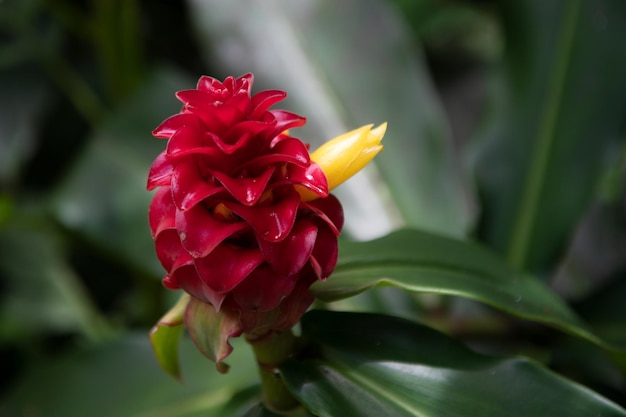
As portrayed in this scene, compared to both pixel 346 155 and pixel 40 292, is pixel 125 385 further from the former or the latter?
pixel 40 292

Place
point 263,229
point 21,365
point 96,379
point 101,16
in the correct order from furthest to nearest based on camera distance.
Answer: point 21,365
point 101,16
point 96,379
point 263,229

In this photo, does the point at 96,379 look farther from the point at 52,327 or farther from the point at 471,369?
the point at 52,327

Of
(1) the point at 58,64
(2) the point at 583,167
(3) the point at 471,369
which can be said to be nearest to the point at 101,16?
(1) the point at 58,64

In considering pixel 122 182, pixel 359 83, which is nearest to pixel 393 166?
pixel 359 83

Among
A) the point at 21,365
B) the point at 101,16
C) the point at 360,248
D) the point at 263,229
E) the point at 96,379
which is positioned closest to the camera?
the point at 263,229

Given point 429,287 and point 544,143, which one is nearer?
point 429,287

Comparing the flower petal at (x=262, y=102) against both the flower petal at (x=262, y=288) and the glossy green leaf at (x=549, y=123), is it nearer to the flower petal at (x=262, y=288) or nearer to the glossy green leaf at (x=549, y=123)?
the flower petal at (x=262, y=288)

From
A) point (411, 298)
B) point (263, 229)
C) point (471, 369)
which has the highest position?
point (263, 229)

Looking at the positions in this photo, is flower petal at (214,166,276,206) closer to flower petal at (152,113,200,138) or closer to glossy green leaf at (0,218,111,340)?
flower petal at (152,113,200,138)
